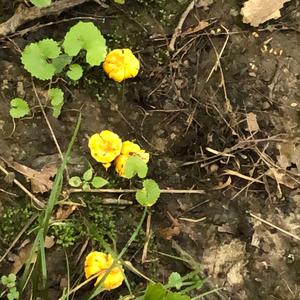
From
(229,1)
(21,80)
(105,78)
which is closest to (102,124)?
(105,78)

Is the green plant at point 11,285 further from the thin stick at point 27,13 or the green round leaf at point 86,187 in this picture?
the thin stick at point 27,13

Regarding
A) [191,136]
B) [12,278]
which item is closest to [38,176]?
[12,278]

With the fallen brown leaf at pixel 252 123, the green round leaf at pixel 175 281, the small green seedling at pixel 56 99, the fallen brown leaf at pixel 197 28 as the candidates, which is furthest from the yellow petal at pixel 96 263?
the fallen brown leaf at pixel 197 28

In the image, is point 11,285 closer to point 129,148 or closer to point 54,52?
point 129,148

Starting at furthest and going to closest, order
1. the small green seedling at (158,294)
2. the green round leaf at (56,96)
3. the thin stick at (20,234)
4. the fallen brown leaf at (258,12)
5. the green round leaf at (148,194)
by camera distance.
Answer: the fallen brown leaf at (258,12)
the green round leaf at (56,96)
the green round leaf at (148,194)
the thin stick at (20,234)
the small green seedling at (158,294)

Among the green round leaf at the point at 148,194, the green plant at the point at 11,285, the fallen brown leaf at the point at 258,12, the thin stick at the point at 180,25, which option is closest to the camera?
the green plant at the point at 11,285

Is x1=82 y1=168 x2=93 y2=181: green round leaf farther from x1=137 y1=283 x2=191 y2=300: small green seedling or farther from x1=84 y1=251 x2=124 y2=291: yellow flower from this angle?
x1=137 y1=283 x2=191 y2=300: small green seedling

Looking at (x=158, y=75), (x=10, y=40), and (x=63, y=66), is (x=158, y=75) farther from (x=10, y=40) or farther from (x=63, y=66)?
(x=10, y=40)
